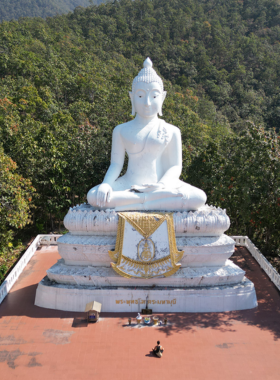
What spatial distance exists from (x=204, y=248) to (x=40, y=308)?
13.8ft

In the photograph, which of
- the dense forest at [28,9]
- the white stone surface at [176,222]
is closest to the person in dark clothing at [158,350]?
the white stone surface at [176,222]

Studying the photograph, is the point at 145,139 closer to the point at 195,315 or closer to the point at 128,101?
the point at 195,315

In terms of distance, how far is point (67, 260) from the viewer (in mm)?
9438

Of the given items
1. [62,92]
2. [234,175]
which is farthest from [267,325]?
[62,92]

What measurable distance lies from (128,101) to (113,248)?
11.0 metres

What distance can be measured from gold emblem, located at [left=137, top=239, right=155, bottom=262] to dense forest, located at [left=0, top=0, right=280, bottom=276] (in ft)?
13.7

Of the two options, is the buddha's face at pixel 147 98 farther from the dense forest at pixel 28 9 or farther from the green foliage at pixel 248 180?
the dense forest at pixel 28 9

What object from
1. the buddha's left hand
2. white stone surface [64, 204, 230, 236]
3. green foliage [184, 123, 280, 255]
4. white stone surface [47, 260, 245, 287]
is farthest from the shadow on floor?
green foliage [184, 123, 280, 255]

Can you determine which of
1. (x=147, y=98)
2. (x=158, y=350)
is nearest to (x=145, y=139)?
(x=147, y=98)

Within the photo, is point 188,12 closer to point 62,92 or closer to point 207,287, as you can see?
point 62,92

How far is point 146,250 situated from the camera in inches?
355

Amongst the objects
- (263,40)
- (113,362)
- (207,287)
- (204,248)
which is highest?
(263,40)

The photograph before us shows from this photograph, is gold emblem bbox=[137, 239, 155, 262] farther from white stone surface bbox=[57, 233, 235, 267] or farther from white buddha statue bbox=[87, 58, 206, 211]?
white buddha statue bbox=[87, 58, 206, 211]

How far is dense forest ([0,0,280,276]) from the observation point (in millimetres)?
12508
